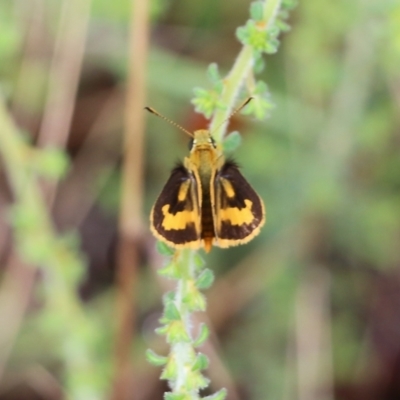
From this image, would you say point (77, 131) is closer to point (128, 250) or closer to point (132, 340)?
point (128, 250)

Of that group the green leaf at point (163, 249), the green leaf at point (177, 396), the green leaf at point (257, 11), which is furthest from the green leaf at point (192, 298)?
the green leaf at point (257, 11)

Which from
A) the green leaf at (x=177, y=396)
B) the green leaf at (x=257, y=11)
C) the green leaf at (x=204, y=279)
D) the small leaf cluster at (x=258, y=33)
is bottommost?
the green leaf at (x=177, y=396)

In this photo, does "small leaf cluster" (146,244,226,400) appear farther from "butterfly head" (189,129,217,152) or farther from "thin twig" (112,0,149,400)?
"thin twig" (112,0,149,400)

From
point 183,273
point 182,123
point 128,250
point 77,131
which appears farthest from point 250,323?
point 183,273

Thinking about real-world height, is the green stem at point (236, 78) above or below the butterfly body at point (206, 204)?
above

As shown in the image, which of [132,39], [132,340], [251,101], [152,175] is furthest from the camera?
[152,175]

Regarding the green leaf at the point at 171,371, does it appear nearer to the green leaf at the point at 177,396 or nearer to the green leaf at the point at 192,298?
the green leaf at the point at 177,396
